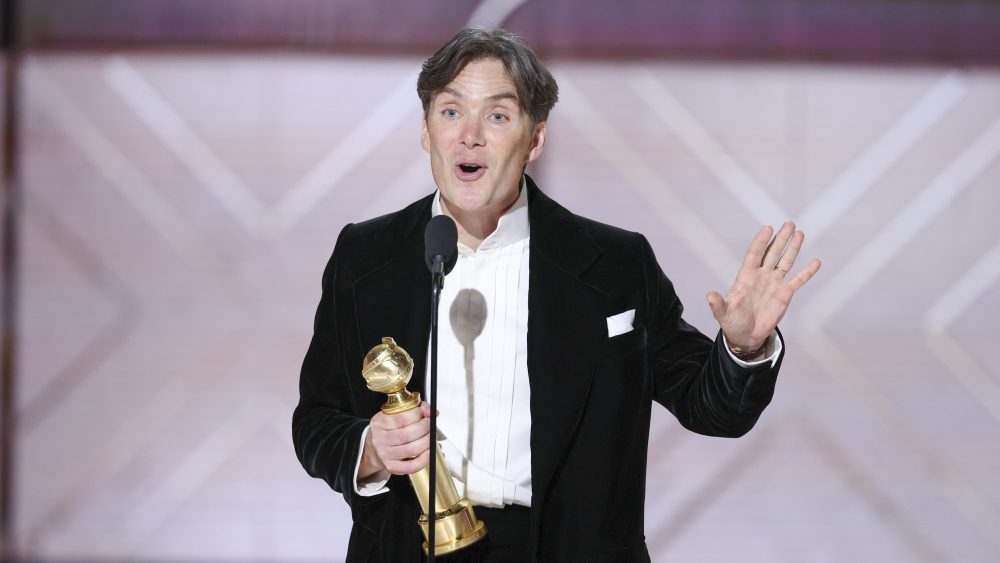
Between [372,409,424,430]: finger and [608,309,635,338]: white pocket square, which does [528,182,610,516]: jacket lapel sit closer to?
[608,309,635,338]: white pocket square

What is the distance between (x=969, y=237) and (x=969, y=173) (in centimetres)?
20

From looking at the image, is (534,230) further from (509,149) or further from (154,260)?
(154,260)

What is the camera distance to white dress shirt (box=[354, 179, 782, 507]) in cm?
161

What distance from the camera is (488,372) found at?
1662 millimetres

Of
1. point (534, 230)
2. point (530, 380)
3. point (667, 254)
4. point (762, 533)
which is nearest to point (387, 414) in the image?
point (530, 380)

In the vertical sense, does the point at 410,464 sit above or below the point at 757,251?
below

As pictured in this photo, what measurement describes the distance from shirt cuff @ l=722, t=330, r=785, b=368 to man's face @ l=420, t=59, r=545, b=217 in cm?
46

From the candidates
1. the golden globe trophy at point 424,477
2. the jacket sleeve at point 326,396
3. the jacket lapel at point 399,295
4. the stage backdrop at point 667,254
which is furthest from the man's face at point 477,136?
the stage backdrop at point 667,254

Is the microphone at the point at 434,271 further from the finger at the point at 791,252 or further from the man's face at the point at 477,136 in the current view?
the finger at the point at 791,252

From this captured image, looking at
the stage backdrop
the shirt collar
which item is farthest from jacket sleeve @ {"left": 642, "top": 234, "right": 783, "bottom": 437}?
the stage backdrop

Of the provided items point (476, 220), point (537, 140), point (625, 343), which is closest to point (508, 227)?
point (476, 220)

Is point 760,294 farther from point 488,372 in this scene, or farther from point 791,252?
point 488,372

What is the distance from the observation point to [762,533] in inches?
125

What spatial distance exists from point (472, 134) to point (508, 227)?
0.61 feet
